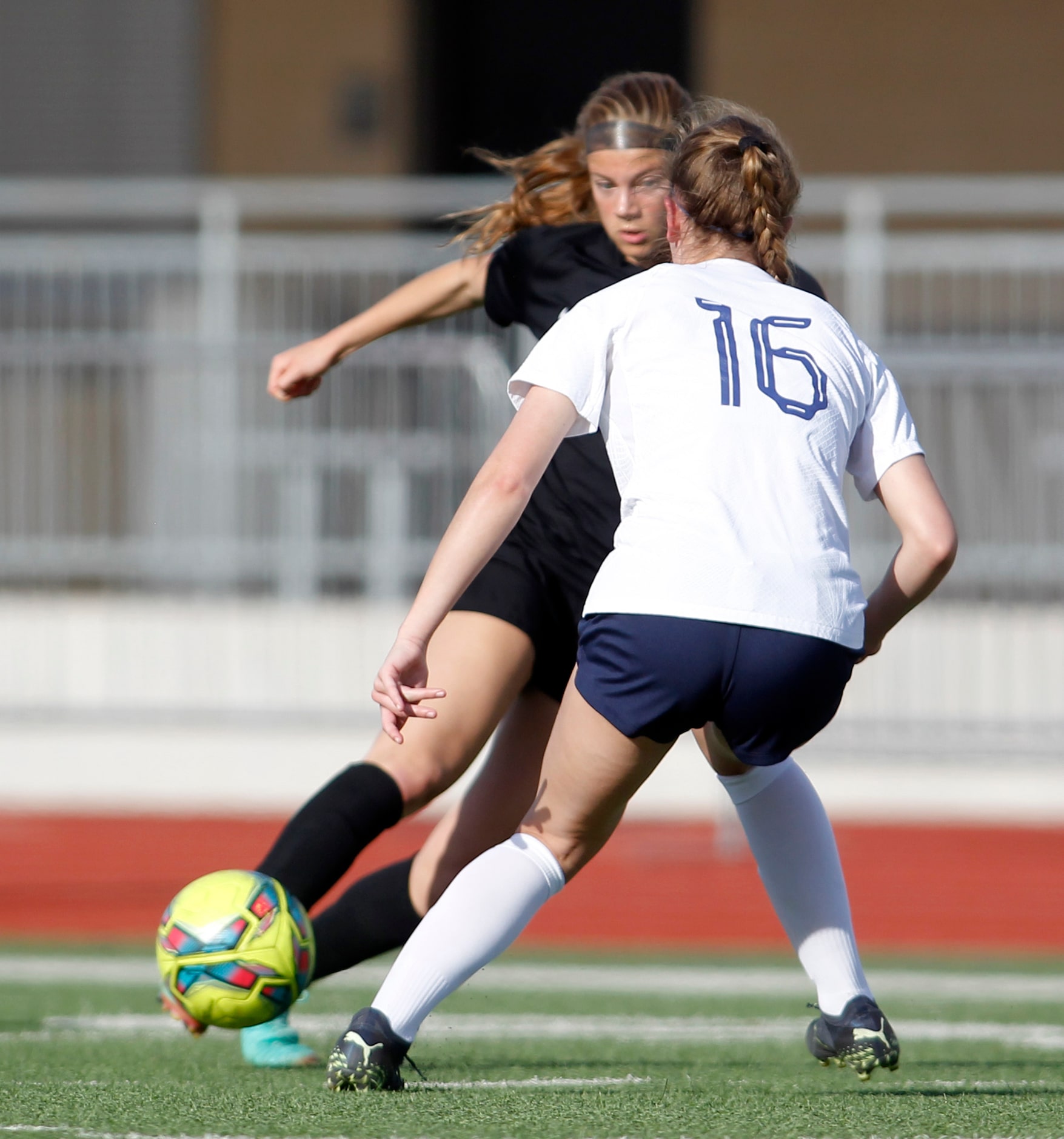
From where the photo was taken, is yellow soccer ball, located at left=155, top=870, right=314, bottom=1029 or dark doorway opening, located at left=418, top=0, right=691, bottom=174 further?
dark doorway opening, located at left=418, top=0, right=691, bottom=174

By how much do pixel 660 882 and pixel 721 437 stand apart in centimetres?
553

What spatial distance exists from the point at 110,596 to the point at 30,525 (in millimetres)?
644

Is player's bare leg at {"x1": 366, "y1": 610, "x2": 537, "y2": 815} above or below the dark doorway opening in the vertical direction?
below

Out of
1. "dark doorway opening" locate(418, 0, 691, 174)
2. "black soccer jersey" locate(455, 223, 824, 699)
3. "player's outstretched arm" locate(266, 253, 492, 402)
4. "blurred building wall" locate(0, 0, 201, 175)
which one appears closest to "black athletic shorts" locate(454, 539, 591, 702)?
"black soccer jersey" locate(455, 223, 824, 699)

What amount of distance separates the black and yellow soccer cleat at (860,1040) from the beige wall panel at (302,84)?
12518mm

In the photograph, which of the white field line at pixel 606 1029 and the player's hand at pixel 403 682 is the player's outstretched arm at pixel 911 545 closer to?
the player's hand at pixel 403 682

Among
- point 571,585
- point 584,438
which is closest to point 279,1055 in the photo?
point 571,585

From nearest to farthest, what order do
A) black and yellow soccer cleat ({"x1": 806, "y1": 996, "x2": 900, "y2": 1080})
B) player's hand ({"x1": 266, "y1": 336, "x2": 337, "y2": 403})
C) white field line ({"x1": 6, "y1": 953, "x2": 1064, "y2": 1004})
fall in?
black and yellow soccer cleat ({"x1": 806, "y1": 996, "x2": 900, "y2": 1080}) < player's hand ({"x1": 266, "y1": 336, "x2": 337, "y2": 403}) < white field line ({"x1": 6, "y1": 953, "x2": 1064, "y2": 1004})

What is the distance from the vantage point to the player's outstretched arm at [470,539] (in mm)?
2936

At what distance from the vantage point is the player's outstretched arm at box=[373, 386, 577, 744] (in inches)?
116

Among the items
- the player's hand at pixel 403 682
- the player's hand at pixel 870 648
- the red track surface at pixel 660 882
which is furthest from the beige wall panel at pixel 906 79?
the player's hand at pixel 403 682

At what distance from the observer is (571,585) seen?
3709mm

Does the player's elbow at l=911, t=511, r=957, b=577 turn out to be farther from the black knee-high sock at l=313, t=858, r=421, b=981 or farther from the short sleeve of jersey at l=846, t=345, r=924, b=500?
the black knee-high sock at l=313, t=858, r=421, b=981

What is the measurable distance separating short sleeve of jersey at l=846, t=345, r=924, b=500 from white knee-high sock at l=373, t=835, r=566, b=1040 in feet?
2.86
